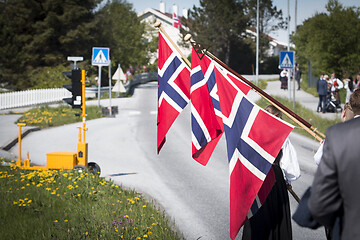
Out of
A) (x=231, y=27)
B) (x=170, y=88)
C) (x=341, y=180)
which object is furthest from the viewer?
(x=231, y=27)

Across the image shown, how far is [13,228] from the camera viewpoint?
6.24m

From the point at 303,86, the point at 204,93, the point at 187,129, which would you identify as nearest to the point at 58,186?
the point at 204,93

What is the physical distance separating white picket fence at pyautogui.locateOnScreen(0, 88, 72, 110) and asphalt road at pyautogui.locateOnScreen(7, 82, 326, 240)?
8.23 meters

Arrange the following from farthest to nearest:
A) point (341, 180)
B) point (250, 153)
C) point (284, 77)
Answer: point (284, 77) < point (250, 153) < point (341, 180)

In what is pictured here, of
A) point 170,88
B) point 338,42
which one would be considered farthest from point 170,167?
point 338,42

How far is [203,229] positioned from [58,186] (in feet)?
8.79

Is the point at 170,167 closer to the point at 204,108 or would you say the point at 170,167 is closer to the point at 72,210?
the point at 72,210

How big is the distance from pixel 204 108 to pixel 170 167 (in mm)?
6539

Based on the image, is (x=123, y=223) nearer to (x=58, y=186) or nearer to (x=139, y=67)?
(x=58, y=186)

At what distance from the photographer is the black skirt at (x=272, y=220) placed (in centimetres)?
499

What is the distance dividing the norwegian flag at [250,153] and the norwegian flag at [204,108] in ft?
2.88

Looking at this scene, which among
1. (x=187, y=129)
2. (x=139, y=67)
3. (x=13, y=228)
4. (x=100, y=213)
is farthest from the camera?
(x=139, y=67)

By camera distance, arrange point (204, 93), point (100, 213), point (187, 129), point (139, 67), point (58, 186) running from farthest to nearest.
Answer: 1. point (139, 67)
2. point (187, 129)
3. point (58, 186)
4. point (100, 213)
5. point (204, 93)

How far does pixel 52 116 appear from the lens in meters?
22.2
